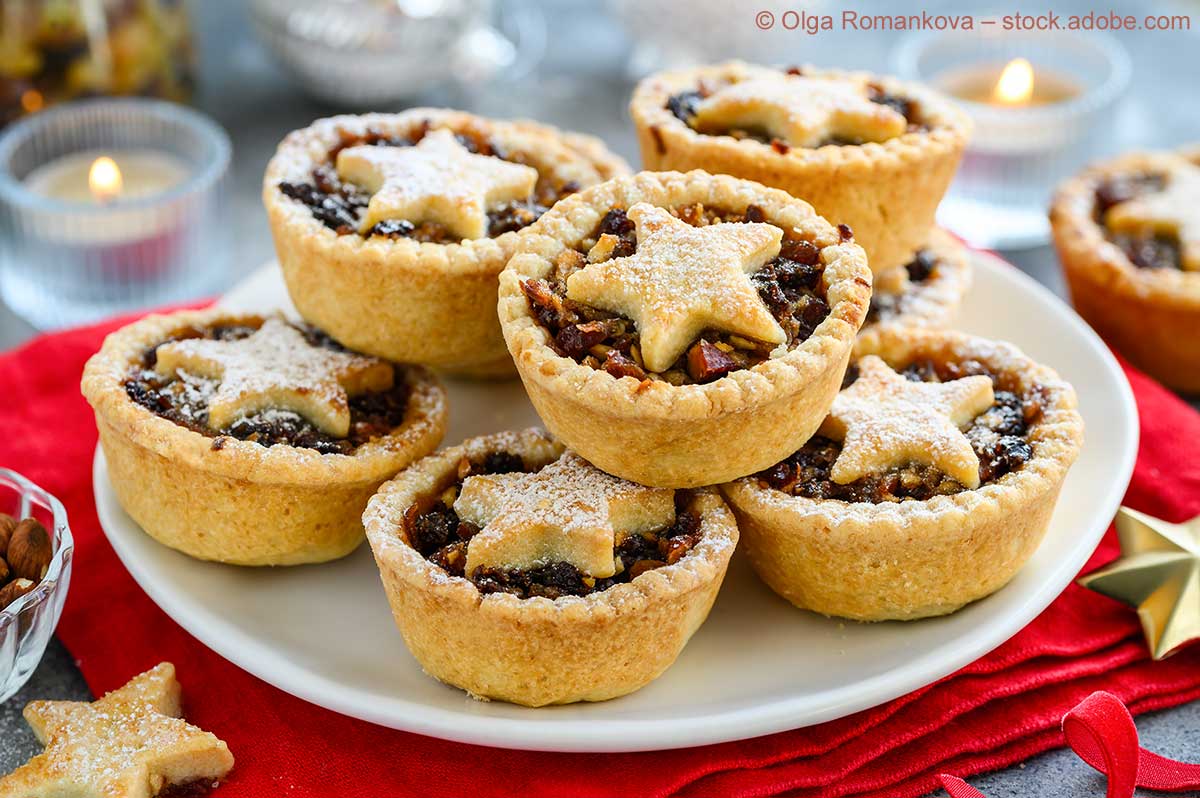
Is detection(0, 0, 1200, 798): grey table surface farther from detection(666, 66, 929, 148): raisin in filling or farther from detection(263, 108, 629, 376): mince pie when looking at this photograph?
detection(263, 108, 629, 376): mince pie

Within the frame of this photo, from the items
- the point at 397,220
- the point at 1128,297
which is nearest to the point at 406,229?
the point at 397,220

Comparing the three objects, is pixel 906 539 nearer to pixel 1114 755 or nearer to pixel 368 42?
pixel 1114 755

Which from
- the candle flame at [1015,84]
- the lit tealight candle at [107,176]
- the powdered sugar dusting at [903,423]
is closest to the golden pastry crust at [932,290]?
the powdered sugar dusting at [903,423]

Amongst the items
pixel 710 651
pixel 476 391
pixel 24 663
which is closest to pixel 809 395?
pixel 710 651

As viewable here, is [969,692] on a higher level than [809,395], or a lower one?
lower

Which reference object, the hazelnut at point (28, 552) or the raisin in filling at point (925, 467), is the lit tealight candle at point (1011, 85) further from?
the hazelnut at point (28, 552)

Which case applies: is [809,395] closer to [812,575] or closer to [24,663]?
[812,575]

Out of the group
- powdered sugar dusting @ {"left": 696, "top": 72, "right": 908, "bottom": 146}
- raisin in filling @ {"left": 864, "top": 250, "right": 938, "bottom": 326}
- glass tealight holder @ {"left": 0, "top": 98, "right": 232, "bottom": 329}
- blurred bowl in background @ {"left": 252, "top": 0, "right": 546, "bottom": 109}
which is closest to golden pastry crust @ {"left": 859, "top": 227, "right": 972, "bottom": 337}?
raisin in filling @ {"left": 864, "top": 250, "right": 938, "bottom": 326}

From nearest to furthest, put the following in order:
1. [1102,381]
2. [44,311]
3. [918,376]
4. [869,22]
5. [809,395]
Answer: [809,395] < [918,376] < [1102,381] < [44,311] < [869,22]
